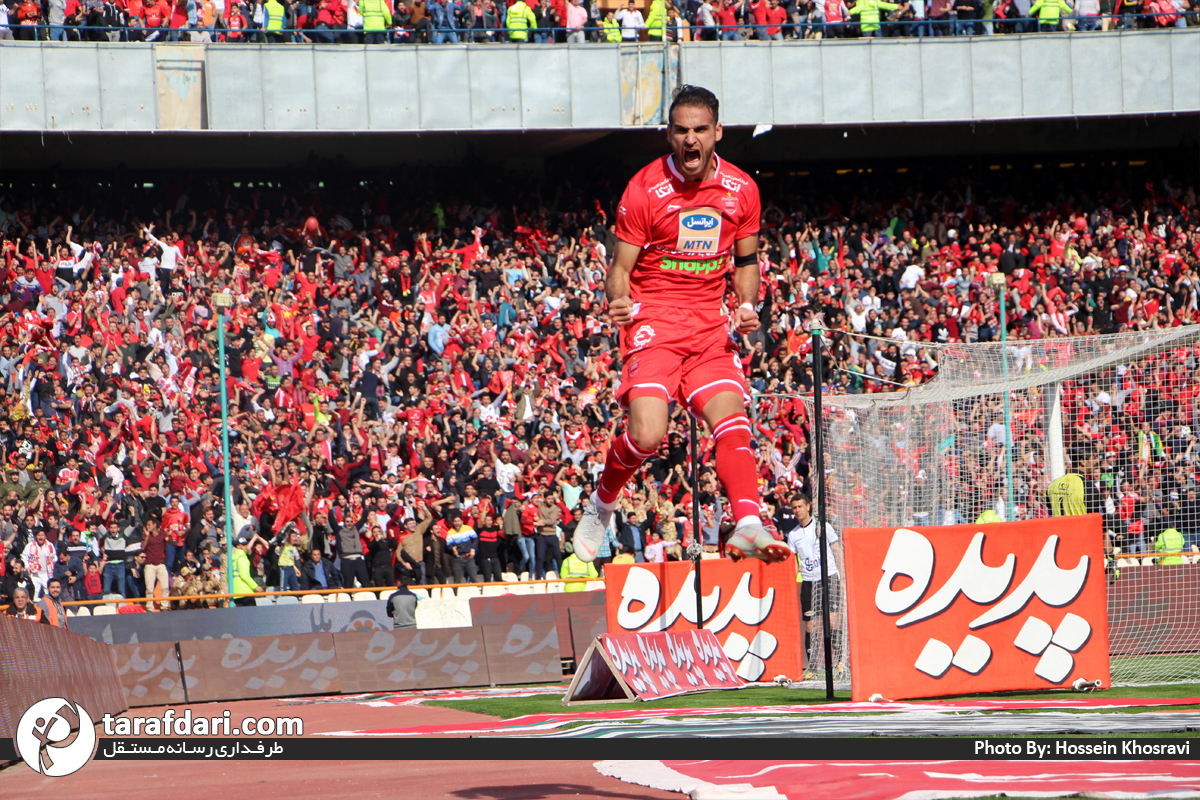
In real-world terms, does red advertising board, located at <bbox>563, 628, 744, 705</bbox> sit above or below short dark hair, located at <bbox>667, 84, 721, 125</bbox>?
below

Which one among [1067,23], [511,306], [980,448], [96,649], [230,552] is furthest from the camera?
[1067,23]

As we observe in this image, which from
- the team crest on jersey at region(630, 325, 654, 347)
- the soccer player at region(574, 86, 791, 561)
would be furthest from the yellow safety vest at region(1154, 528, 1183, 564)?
the team crest on jersey at region(630, 325, 654, 347)

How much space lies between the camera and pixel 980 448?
50.0ft

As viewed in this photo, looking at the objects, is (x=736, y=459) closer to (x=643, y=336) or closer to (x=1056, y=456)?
(x=643, y=336)

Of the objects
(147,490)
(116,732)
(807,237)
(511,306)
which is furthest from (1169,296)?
(116,732)

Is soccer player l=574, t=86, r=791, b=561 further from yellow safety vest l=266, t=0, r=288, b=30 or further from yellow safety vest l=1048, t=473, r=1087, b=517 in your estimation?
yellow safety vest l=266, t=0, r=288, b=30

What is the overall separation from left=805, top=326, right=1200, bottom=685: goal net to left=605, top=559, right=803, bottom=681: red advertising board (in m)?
0.55

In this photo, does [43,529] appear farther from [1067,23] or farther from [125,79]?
[1067,23]

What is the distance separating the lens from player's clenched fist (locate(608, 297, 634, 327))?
24.6ft

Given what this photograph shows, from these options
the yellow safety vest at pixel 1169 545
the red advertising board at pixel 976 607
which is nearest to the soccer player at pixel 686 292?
the red advertising board at pixel 976 607

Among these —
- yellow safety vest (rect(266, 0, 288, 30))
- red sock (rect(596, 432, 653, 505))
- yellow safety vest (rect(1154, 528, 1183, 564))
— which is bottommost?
yellow safety vest (rect(1154, 528, 1183, 564))

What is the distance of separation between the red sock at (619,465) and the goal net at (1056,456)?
6204mm

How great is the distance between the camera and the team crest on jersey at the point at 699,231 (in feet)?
25.0

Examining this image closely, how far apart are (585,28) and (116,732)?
24.4 metres
